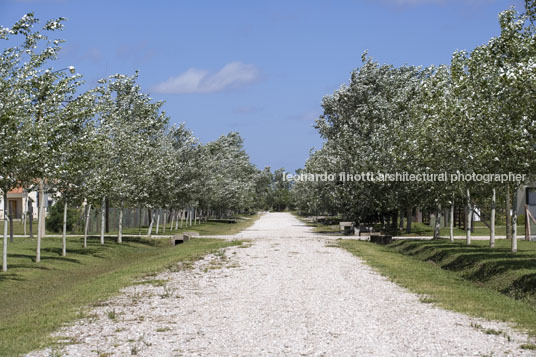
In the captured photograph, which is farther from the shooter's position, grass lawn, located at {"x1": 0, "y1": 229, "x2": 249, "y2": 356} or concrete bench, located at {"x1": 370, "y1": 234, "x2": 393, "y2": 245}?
concrete bench, located at {"x1": 370, "y1": 234, "x2": 393, "y2": 245}

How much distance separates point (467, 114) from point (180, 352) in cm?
1452

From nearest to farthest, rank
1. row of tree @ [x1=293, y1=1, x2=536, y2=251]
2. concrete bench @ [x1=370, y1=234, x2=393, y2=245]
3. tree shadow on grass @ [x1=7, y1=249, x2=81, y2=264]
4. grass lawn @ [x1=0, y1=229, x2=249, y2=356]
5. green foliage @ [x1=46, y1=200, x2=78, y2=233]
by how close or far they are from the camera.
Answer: grass lawn @ [x1=0, y1=229, x2=249, y2=356], row of tree @ [x1=293, y1=1, x2=536, y2=251], tree shadow on grass @ [x1=7, y1=249, x2=81, y2=264], concrete bench @ [x1=370, y1=234, x2=393, y2=245], green foliage @ [x1=46, y1=200, x2=78, y2=233]

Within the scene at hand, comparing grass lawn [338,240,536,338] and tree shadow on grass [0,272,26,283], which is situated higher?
grass lawn [338,240,536,338]

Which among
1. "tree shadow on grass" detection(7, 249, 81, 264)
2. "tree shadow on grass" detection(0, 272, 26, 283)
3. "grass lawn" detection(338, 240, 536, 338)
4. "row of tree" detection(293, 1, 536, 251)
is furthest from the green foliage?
"tree shadow on grass" detection(0, 272, 26, 283)

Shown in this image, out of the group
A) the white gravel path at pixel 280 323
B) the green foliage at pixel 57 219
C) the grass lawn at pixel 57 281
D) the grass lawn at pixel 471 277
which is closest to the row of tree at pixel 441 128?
the grass lawn at pixel 471 277

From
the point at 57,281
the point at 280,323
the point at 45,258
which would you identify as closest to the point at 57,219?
the point at 45,258

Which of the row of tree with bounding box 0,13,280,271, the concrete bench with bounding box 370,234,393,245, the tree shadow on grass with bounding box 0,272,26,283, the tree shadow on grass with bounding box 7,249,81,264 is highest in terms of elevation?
the row of tree with bounding box 0,13,280,271

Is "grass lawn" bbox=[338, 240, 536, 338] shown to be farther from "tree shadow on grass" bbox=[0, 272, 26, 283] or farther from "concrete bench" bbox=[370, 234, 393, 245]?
"tree shadow on grass" bbox=[0, 272, 26, 283]

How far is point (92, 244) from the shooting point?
3259 centimetres

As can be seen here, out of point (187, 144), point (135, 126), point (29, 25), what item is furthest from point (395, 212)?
point (29, 25)

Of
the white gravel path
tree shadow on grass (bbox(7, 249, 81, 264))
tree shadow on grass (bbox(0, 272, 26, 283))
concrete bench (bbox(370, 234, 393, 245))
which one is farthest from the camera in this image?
concrete bench (bbox(370, 234, 393, 245))

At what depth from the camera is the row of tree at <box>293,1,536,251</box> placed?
16922 millimetres

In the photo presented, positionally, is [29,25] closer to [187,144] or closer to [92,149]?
[92,149]

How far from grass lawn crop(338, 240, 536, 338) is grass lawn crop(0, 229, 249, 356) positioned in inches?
281
